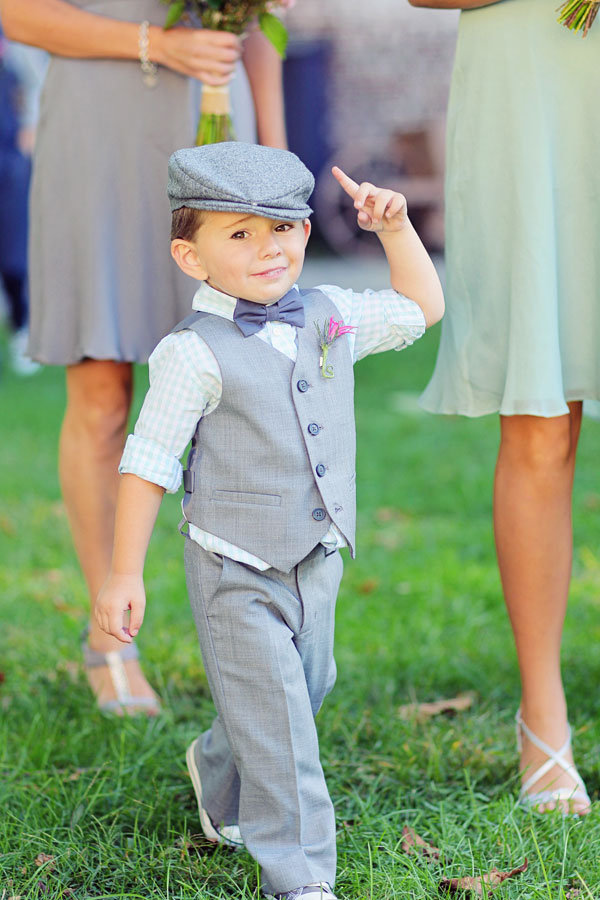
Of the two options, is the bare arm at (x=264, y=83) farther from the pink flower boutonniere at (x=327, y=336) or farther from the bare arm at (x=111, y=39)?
the pink flower boutonniere at (x=327, y=336)

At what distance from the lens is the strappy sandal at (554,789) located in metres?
2.37

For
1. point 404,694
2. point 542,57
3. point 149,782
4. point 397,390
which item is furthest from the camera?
point 397,390

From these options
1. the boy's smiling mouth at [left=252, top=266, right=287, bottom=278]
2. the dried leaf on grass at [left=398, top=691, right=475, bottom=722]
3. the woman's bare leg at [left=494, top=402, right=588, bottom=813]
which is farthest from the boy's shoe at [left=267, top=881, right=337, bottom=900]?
the boy's smiling mouth at [left=252, top=266, right=287, bottom=278]

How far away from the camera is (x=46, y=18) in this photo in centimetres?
257

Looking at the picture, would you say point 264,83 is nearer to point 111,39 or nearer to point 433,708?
point 111,39

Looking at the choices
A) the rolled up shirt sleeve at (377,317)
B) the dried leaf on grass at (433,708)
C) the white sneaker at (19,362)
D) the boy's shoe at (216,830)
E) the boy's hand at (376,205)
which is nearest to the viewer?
the boy's hand at (376,205)

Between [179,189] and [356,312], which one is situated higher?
[179,189]

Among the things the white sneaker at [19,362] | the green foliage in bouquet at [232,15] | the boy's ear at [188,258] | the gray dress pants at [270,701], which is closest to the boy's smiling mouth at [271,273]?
the boy's ear at [188,258]

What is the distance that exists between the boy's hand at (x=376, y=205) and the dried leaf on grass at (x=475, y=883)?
1.13 metres

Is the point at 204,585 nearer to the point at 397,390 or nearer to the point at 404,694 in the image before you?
the point at 404,694

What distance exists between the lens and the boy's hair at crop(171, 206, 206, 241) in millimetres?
1969

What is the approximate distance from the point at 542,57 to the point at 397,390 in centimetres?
443

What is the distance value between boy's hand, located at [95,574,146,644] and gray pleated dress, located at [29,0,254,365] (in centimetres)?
82

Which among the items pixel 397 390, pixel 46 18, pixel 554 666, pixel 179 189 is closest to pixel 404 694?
pixel 554 666
